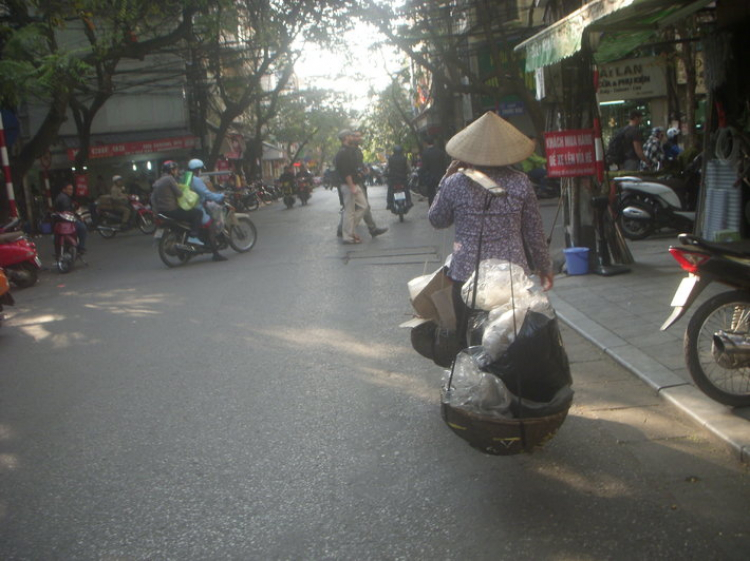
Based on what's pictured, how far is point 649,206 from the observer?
11672mm

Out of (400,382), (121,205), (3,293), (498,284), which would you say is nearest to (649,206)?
(400,382)

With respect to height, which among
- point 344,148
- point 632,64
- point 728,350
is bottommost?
point 728,350

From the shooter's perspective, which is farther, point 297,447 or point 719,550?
point 297,447

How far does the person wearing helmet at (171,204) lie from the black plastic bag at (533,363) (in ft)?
33.6

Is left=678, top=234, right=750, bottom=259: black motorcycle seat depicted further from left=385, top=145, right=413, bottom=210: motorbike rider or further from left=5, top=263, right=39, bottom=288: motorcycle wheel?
left=385, top=145, right=413, bottom=210: motorbike rider

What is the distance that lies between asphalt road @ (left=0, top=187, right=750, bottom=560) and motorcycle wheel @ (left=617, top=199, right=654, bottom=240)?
200 inches

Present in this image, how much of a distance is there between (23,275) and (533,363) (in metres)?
10.7

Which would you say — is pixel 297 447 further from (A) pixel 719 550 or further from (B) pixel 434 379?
(A) pixel 719 550

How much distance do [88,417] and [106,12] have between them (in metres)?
13.6

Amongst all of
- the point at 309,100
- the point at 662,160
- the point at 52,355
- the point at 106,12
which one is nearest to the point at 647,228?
the point at 662,160

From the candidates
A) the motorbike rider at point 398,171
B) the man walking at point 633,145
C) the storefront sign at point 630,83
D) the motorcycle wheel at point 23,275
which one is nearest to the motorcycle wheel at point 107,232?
the motorbike rider at point 398,171

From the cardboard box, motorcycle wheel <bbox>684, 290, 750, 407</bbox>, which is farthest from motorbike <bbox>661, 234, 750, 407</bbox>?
the cardboard box

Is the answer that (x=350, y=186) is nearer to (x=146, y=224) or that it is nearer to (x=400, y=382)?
(x=400, y=382)

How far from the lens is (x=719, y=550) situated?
3.13m
